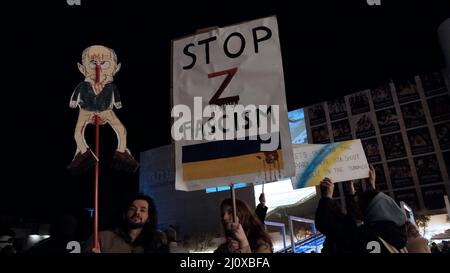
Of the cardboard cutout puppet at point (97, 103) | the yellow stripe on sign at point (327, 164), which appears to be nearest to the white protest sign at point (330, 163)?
the yellow stripe on sign at point (327, 164)

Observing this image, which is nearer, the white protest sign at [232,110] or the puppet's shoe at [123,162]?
the white protest sign at [232,110]

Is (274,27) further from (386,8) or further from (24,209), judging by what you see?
(24,209)

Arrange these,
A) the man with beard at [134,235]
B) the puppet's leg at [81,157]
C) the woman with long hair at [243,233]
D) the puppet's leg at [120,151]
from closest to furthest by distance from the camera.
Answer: the woman with long hair at [243,233]
the man with beard at [134,235]
the puppet's leg at [81,157]
the puppet's leg at [120,151]

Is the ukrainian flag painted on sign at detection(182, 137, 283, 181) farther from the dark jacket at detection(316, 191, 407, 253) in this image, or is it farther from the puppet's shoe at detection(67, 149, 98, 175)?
the puppet's shoe at detection(67, 149, 98, 175)

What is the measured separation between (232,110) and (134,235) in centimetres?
74

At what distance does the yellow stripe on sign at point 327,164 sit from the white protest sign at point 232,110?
60 centimetres

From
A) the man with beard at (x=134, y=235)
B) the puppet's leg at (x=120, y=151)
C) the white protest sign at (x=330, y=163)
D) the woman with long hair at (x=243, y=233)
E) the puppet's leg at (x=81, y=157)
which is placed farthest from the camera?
the white protest sign at (x=330, y=163)

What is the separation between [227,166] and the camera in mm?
1527

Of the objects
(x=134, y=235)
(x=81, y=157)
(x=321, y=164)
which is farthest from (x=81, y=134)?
(x=321, y=164)

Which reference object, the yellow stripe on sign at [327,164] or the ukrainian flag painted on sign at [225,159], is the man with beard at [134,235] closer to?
the ukrainian flag painted on sign at [225,159]

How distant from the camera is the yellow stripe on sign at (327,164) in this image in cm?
199

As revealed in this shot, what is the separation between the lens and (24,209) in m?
5.06
